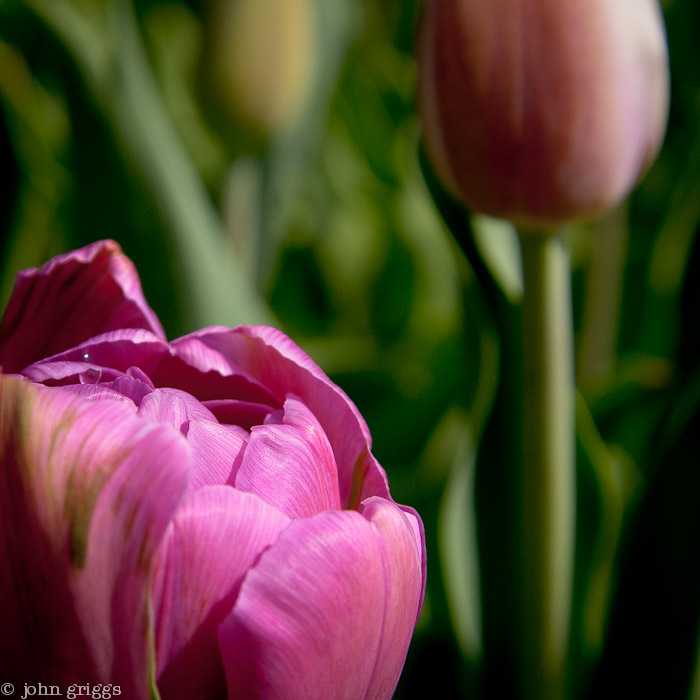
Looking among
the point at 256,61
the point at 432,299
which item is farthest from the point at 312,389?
the point at 432,299

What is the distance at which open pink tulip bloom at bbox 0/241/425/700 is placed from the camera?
7.4 inches

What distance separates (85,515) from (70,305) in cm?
10

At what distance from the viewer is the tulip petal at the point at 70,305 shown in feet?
0.86

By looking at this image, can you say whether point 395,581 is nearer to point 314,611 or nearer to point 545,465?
point 314,611

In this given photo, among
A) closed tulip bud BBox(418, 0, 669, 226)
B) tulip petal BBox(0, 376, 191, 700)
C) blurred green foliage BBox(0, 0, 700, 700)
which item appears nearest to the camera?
tulip petal BBox(0, 376, 191, 700)

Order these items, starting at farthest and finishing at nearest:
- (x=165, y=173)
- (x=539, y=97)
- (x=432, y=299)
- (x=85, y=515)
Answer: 1. (x=432, y=299)
2. (x=165, y=173)
3. (x=539, y=97)
4. (x=85, y=515)

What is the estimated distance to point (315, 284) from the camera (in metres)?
0.80

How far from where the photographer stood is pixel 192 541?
0.20 m

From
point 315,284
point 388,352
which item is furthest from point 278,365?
point 315,284

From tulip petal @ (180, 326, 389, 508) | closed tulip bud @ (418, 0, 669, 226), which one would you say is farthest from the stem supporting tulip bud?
tulip petal @ (180, 326, 389, 508)

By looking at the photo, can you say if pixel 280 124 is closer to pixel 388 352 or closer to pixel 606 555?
pixel 388 352

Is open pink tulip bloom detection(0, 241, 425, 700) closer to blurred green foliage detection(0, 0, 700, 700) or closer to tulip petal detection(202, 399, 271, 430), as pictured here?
tulip petal detection(202, 399, 271, 430)

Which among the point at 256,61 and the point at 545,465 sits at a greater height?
the point at 256,61

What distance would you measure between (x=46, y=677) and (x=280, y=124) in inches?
16.9
